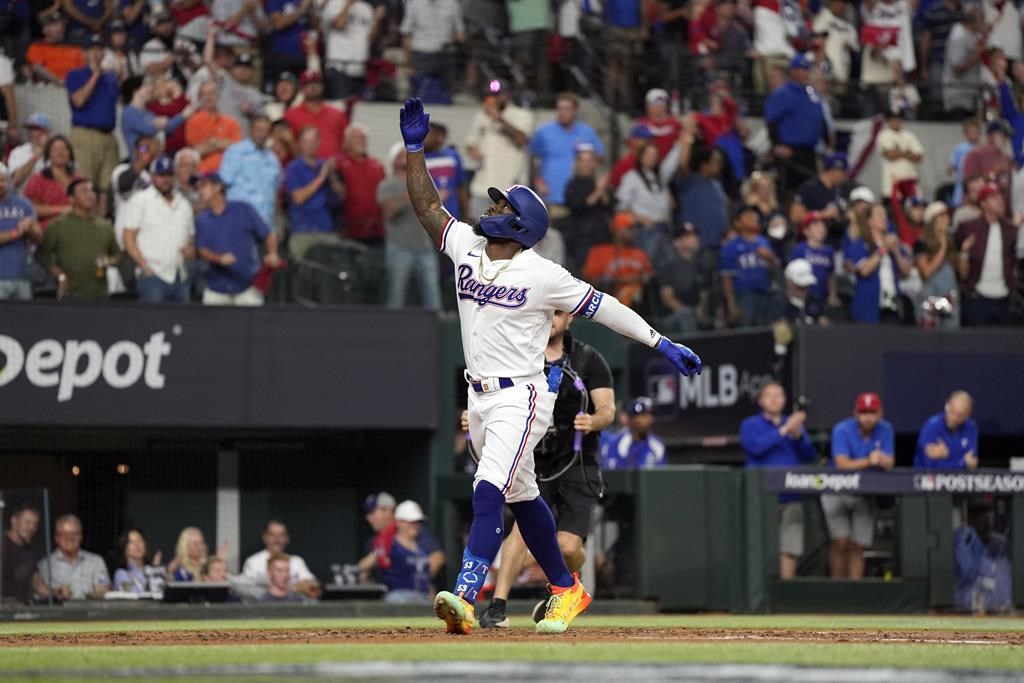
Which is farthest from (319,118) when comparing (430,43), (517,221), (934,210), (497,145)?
(517,221)

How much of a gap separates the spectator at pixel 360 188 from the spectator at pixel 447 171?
0.47m

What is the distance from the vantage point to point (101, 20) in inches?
653

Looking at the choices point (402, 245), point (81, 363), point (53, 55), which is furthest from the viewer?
point (53, 55)

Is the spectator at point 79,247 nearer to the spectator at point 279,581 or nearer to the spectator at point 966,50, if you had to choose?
the spectator at point 279,581

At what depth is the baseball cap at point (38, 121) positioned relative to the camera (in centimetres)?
1473

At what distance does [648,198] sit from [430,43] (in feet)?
9.30

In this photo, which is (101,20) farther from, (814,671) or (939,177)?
(814,671)

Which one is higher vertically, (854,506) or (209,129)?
(209,129)

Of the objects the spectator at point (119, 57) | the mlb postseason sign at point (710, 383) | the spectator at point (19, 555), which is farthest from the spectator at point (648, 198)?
the spectator at point (19, 555)

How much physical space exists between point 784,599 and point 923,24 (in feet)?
32.0

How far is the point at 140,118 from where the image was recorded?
1558 cm

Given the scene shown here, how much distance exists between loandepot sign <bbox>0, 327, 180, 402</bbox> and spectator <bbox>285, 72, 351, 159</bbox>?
2268 mm

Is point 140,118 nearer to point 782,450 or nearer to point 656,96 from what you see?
point 656,96

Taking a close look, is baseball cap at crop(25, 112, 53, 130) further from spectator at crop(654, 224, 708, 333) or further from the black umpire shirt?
the black umpire shirt
